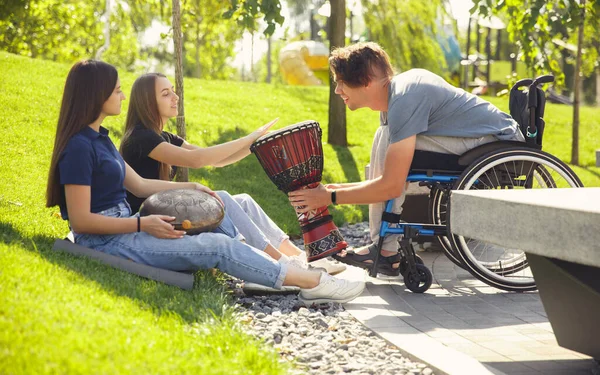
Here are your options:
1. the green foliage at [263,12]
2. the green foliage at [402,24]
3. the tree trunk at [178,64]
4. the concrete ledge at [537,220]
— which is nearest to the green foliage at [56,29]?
the green foliage at [402,24]

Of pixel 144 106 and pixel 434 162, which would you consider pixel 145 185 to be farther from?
pixel 434 162

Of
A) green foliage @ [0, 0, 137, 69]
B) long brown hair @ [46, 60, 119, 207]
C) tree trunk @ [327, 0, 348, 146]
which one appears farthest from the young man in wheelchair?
green foliage @ [0, 0, 137, 69]

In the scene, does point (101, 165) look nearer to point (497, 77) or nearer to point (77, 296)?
point (77, 296)

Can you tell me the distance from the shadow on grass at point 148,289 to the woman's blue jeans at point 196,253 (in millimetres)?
162

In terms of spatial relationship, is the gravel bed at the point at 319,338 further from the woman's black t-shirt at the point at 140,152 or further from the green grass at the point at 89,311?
the woman's black t-shirt at the point at 140,152

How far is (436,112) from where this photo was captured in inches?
188

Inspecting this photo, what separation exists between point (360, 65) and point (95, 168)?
5.83 ft

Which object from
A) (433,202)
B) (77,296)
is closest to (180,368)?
(77,296)

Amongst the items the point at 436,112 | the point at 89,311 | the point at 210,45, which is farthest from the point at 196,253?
the point at 210,45

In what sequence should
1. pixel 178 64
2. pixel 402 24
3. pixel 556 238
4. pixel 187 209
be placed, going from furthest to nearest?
pixel 402 24 < pixel 178 64 < pixel 187 209 < pixel 556 238

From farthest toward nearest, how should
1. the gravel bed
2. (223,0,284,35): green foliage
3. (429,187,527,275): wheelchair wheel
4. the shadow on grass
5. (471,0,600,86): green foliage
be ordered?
(471,0,600,86): green foliage → (223,0,284,35): green foliage → (429,187,527,275): wheelchair wheel → the shadow on grass → the gravel bed

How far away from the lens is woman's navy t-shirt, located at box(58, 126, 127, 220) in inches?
159

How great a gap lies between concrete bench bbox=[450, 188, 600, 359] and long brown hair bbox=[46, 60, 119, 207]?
2075 mm

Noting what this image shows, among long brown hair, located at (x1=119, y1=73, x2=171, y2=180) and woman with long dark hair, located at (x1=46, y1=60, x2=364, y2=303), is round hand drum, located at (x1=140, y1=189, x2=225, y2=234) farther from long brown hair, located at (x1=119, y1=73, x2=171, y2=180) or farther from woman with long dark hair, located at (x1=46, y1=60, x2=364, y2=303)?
long brown hair, located at (x1=119, y1=73, x2=171, y2=180)
